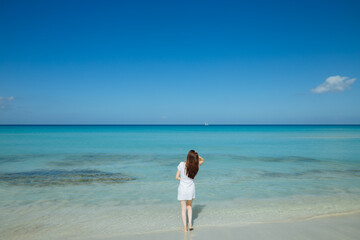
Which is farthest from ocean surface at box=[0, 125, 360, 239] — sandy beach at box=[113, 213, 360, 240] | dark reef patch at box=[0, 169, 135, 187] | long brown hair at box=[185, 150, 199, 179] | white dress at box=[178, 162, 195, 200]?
long brown hair at box=[185, 150, 199, 179]

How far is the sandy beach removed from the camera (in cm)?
520

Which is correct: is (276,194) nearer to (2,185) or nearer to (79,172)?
(79,172)

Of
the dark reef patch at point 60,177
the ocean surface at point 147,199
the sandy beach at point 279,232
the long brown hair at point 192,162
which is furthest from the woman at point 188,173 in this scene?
the dark reef patch at point 60,177

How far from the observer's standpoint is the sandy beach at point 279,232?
520cm

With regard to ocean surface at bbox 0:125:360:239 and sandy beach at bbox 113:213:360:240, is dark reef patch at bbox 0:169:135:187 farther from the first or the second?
sandy beach at bbox 113:213:360:240

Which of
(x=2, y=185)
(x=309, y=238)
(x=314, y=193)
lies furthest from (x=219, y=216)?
(x=2, y=185)

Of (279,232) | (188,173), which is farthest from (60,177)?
(279,232)

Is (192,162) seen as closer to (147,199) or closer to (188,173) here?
(188,173)

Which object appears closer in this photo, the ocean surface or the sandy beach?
the sandy beach

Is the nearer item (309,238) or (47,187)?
(309,238)

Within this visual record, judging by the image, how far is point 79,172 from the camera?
13172 millimetres

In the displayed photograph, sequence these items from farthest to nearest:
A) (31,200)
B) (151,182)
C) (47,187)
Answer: (151,182)
(47,187)
(31,200)

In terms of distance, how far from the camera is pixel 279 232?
213 inches

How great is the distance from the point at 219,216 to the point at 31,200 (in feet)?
20.1
